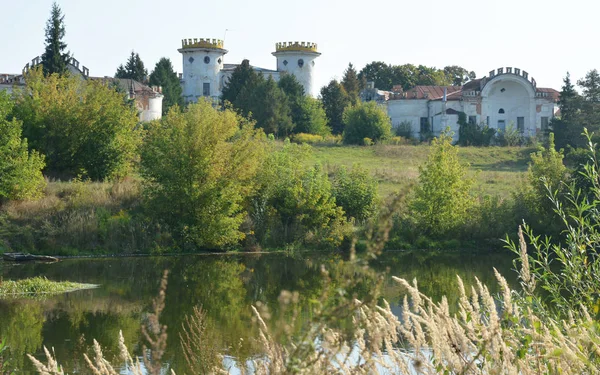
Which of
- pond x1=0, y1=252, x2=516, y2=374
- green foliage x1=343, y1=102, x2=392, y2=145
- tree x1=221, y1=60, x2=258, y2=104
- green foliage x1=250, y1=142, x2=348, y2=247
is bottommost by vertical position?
pond x1=0, y1=252, x2=516, y2=374

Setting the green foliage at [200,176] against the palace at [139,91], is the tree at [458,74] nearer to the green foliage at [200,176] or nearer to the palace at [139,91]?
the palace at [139,91]

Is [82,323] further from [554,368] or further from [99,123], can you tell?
[99,123]

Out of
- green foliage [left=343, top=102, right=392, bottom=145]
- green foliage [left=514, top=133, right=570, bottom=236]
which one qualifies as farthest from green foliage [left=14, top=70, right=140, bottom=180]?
green foliage [left=343, top=102, right=392, bottom=145]

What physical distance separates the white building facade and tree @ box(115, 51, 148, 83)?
122 inches

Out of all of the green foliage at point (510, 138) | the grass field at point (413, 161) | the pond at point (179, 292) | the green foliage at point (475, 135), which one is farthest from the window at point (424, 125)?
the pond at point (179, 292)

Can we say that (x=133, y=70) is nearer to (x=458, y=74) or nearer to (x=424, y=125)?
(x=424, y=125)

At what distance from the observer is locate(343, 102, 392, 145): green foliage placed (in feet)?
183

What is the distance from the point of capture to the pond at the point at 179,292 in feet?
56.1

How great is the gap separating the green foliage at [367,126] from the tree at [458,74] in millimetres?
35111

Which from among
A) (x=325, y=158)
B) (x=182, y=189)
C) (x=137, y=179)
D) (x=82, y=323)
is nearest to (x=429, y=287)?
(x=82, y=323)

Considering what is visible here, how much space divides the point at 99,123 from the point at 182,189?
274 inches

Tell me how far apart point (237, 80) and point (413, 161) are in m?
19.5

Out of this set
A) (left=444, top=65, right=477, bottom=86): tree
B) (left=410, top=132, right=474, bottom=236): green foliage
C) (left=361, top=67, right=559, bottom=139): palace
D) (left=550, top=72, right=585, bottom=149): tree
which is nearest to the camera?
(left=410, top=132, right=474, bottom=236): green foliage

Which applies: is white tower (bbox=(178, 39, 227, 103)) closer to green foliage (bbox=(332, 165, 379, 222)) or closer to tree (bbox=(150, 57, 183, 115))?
tree (bbox=(150, 57, 183, 115))
